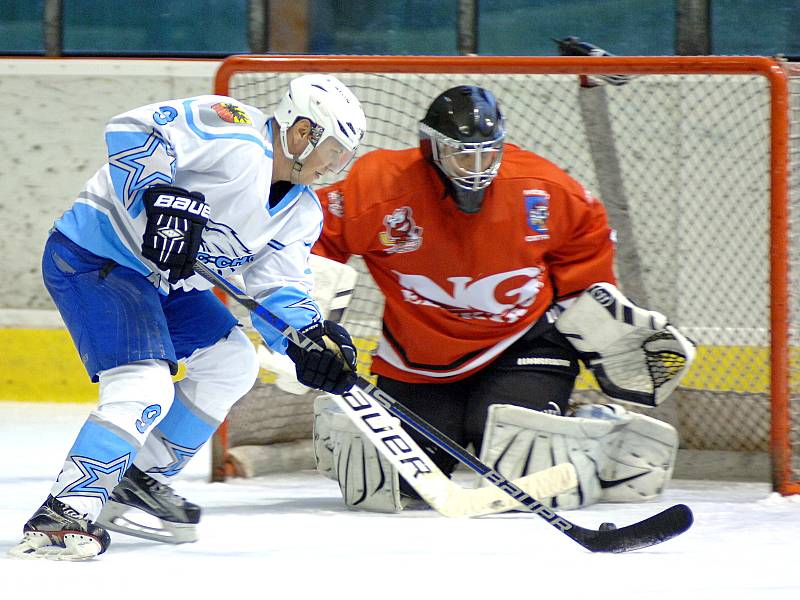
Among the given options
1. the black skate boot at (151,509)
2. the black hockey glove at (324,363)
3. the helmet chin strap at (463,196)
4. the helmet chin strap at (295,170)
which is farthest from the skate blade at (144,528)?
the helmet chin strap at (463,196)

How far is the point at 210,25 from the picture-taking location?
15.7 ft

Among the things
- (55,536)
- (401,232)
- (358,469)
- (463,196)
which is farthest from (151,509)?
(463,196)

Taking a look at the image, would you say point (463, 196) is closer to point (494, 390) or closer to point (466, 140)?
point (466, 140)

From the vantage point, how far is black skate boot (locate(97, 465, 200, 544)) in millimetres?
2332

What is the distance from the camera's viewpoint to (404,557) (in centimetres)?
222

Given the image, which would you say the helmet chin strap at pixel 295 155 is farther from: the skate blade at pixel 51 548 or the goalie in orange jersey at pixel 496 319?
the skate blade at pixel 51 548

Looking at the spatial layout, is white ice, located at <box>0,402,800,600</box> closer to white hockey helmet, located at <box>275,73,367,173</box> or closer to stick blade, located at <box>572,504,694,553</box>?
stick blade, located at <box>572,504,694,553</box>

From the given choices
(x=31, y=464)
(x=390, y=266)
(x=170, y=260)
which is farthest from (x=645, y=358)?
(x=31, y=464)

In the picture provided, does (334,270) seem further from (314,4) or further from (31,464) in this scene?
(314,4)

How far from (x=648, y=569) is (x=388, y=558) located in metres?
0.48

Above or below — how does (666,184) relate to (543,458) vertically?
above

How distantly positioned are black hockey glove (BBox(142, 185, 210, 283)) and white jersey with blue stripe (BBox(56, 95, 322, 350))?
56 mm

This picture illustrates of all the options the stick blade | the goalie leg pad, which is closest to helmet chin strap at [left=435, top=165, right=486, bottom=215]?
the goalie leg pad

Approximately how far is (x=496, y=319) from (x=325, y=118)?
35.1 inches
